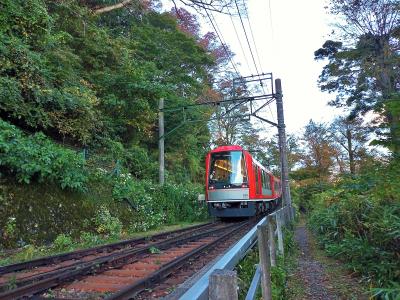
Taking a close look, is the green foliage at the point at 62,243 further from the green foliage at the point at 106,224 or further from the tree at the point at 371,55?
the tree at the point at 371,55

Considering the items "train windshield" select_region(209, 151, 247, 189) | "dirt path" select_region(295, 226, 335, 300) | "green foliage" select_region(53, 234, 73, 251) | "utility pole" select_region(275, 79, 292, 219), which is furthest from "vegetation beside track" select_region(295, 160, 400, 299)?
"utility pole" select_region(275, 79, 292, 219)

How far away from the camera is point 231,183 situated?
635 inches

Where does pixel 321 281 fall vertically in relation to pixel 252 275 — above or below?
below

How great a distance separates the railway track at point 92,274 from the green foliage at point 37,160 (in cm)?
260

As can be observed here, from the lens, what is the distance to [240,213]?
15969mm

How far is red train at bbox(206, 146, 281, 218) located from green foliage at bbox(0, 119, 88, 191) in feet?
22.8

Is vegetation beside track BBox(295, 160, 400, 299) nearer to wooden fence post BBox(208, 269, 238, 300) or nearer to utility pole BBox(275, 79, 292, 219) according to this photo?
wooden fence post BBox(208, 269, 238, 300)

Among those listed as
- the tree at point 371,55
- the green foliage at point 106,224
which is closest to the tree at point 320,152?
the tree at point 371,55

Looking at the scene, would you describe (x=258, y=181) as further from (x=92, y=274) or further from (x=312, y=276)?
(x=92, y=274)

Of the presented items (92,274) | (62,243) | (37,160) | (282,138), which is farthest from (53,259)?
(282,138)

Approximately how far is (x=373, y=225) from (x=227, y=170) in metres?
10.7

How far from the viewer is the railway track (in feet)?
15.5

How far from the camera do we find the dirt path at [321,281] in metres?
5.32

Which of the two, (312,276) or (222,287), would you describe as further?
(312,276)
